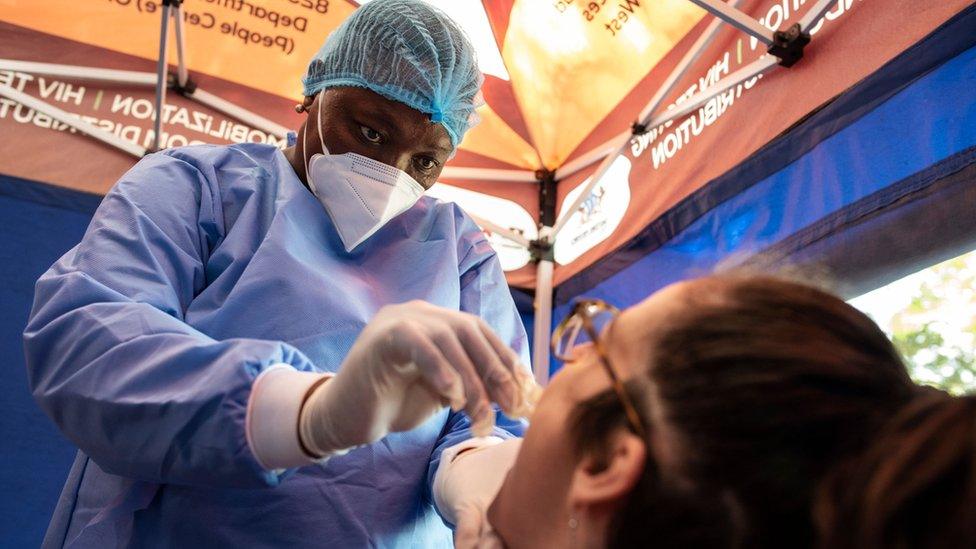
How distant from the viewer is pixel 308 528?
1019mm

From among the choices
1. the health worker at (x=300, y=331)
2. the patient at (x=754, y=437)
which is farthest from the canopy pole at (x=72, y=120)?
the patient at (x=754, y=437)

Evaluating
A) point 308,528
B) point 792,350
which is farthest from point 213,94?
point 792,350

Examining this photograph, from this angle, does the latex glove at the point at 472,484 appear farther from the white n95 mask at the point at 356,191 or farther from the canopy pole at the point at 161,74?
the canopy pole at the point at 161,74

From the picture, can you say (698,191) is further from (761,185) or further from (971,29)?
(971,29)

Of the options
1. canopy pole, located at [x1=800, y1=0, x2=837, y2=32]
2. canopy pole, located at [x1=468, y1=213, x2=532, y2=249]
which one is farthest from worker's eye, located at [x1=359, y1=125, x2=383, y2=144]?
canopy pole, located at [x1=468, y1=213, x2=532, y2=249]

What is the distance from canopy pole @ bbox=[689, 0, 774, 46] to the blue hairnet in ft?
2.76

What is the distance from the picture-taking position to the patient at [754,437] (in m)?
0.57

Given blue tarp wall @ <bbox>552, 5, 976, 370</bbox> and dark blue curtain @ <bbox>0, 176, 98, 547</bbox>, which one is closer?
blue tarp wall @ <bbox>552, 5, 976, 370</bbox>

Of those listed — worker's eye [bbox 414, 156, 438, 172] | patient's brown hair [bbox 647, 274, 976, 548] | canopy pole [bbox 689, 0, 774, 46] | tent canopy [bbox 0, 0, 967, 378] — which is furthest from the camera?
tent canopy [bbox 0, 0, 967, 378]

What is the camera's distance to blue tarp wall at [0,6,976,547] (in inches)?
59.4

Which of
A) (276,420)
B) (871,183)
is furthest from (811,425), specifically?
(871,183)

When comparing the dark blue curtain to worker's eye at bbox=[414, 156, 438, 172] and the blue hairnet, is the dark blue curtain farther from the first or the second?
worker's eye at bbox=[414, 156, 438, 172]

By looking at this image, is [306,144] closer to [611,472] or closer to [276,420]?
[276,420]

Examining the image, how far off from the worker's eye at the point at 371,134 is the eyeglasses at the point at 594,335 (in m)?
0.59
